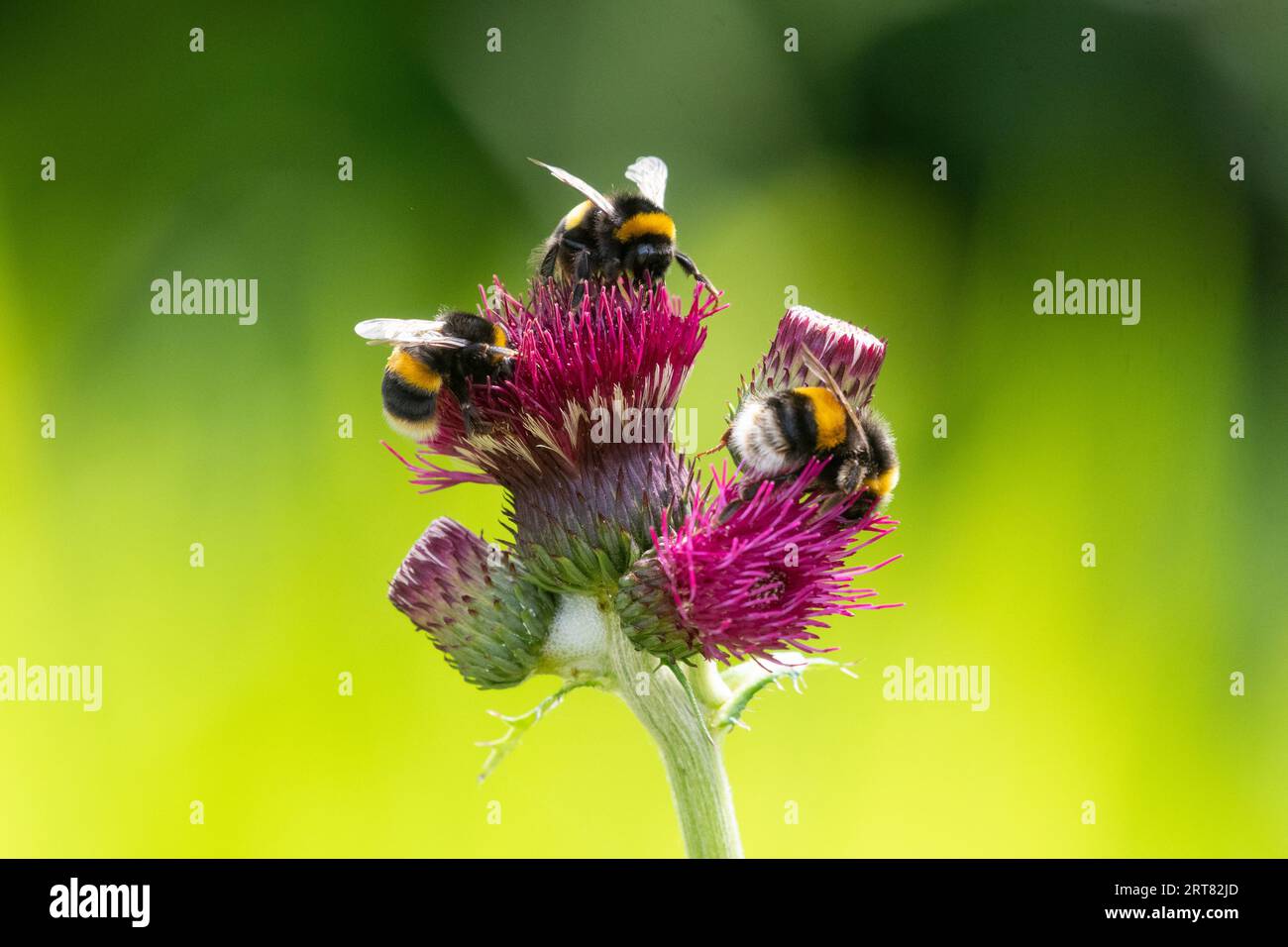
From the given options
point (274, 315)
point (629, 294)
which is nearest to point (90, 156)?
point (274, 315)

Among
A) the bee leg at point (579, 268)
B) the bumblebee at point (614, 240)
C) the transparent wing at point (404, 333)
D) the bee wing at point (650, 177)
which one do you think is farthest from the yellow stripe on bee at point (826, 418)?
the bee wing at point (650, 177)

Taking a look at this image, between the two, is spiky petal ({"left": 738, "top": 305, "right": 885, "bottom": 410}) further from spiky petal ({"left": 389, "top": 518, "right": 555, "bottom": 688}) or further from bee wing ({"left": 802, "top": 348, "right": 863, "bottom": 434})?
spiky petal ({"left": 389, "top": 518, "right": 555, "bottom": 688})

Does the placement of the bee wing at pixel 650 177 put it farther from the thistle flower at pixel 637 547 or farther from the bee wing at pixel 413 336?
the bee wing at pixel 413 336

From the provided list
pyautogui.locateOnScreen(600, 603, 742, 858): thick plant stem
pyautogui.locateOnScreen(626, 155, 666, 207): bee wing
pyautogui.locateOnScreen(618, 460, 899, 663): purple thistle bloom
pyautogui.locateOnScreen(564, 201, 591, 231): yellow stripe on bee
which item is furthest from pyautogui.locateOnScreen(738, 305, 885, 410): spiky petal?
pyautogui.locateOnScreen(626, 155, 666, 207): bee wing

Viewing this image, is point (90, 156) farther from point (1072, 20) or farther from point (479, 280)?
point (1072, 20)

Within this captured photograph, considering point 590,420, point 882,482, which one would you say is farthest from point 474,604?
point 882,482
